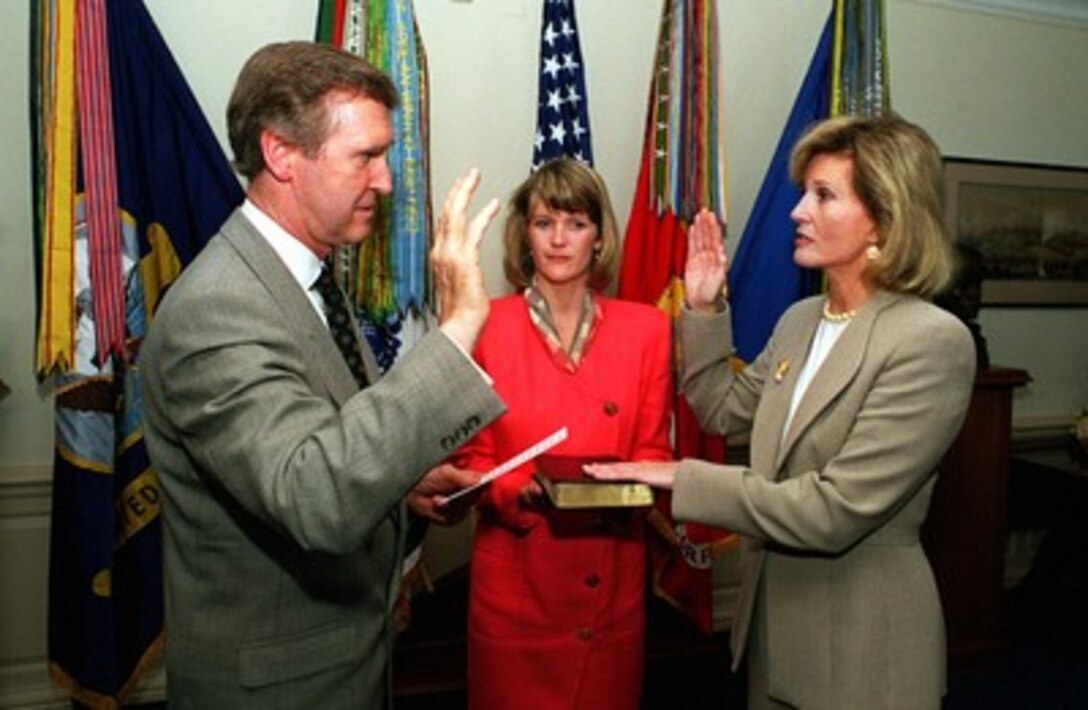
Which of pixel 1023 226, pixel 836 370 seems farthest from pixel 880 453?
pixel 1023 226

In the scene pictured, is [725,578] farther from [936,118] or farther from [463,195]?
[463,195]

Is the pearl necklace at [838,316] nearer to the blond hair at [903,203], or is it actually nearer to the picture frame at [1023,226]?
the blond hair at [903,203]

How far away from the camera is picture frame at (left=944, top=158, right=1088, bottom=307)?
157 inches

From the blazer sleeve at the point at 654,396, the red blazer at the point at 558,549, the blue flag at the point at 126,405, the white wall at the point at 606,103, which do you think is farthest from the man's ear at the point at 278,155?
the white wall at the point at 606,103

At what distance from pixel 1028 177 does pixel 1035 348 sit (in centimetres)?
87

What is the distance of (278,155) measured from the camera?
1235mm

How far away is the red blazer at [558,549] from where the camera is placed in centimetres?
188

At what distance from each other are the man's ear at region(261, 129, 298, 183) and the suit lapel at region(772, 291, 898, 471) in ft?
3.29

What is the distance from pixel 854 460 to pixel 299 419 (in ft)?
3.11

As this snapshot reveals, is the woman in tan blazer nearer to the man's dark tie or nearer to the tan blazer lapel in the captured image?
the tan blazer lapel

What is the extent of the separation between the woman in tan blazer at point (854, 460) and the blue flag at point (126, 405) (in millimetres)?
1549

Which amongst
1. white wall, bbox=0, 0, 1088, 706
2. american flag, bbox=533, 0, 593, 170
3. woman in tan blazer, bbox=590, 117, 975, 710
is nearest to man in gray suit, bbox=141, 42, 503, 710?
woman in tan blazer, bbox=590, 117, 975, 710

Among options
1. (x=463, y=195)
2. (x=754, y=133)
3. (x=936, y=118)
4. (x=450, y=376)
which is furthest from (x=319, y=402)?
(x=936, y=118)

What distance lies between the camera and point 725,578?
3645mm
